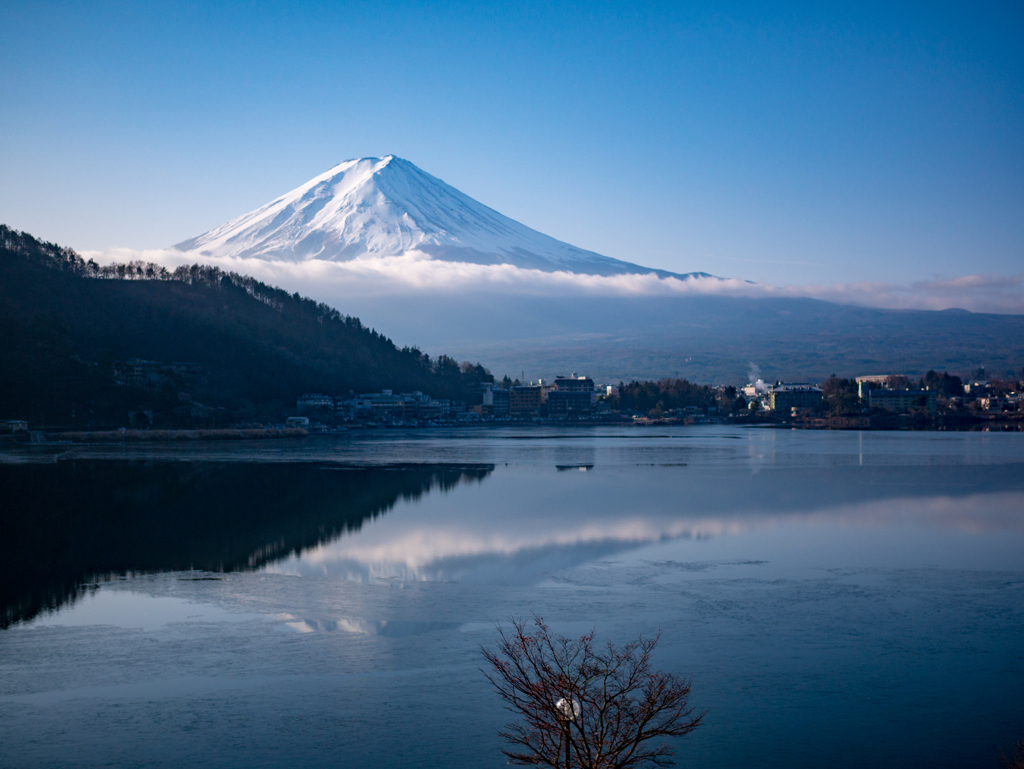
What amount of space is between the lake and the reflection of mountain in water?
0.23 feet

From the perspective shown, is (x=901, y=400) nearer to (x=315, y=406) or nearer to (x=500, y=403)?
(x=500, y=403)

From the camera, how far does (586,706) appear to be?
4461 mm

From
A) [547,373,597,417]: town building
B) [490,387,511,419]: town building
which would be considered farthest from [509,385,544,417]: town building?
[547,373,597,417]: town building

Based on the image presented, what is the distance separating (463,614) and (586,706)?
2.44 m

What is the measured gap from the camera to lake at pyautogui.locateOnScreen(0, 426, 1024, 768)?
4.48m

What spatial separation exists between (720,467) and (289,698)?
1692 centimetres

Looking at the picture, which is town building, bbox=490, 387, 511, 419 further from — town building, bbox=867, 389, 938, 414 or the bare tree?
the bare tree

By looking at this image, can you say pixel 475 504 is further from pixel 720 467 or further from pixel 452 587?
pixel 720 467

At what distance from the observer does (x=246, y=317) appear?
52906 millimetres

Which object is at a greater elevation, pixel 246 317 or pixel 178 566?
pixel 246 317

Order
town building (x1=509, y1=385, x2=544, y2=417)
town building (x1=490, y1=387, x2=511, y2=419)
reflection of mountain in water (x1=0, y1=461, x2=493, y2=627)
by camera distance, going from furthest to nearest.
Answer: town building (x1=509, y1=385, x2=544, y2=417) → town building (x1=490, y1=387, x2=511, y2=419) → reflection of mountain in water (x1=0, y1=461, x2=493, y2=627)

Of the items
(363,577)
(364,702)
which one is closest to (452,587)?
(363,577)

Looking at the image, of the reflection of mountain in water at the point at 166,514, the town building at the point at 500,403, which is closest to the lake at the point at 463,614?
the reflection of mountain in water at the point at 166,514

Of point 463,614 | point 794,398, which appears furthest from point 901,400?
point 463,614
